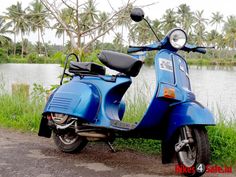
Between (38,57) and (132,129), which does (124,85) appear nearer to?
(132,129)

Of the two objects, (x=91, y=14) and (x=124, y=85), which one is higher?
(x=91, y=14)

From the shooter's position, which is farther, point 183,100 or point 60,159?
point 60,159

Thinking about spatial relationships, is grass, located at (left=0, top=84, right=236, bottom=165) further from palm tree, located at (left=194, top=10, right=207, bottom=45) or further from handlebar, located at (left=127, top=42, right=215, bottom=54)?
palm tree, located at (left=194, top=10, right=207, bottom=45)

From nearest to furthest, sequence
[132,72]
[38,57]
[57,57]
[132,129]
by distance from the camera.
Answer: [132,129], [132,72], [57,57], [38,57]

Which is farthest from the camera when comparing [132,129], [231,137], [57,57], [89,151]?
[57,57]

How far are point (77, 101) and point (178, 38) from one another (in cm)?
123

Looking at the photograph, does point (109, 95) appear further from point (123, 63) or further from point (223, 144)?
point (223, 144)

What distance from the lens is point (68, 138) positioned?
4516 millimetres

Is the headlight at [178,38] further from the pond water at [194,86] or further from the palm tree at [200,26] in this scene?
the palm tree at [200,26]

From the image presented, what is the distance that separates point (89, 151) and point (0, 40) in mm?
56305

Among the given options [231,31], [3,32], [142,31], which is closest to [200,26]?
[231,31]

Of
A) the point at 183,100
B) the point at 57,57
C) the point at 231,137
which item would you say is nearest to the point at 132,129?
the point at 183,100

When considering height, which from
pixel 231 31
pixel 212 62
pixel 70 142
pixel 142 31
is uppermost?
pixel 231 31

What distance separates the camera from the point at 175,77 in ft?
11.6
